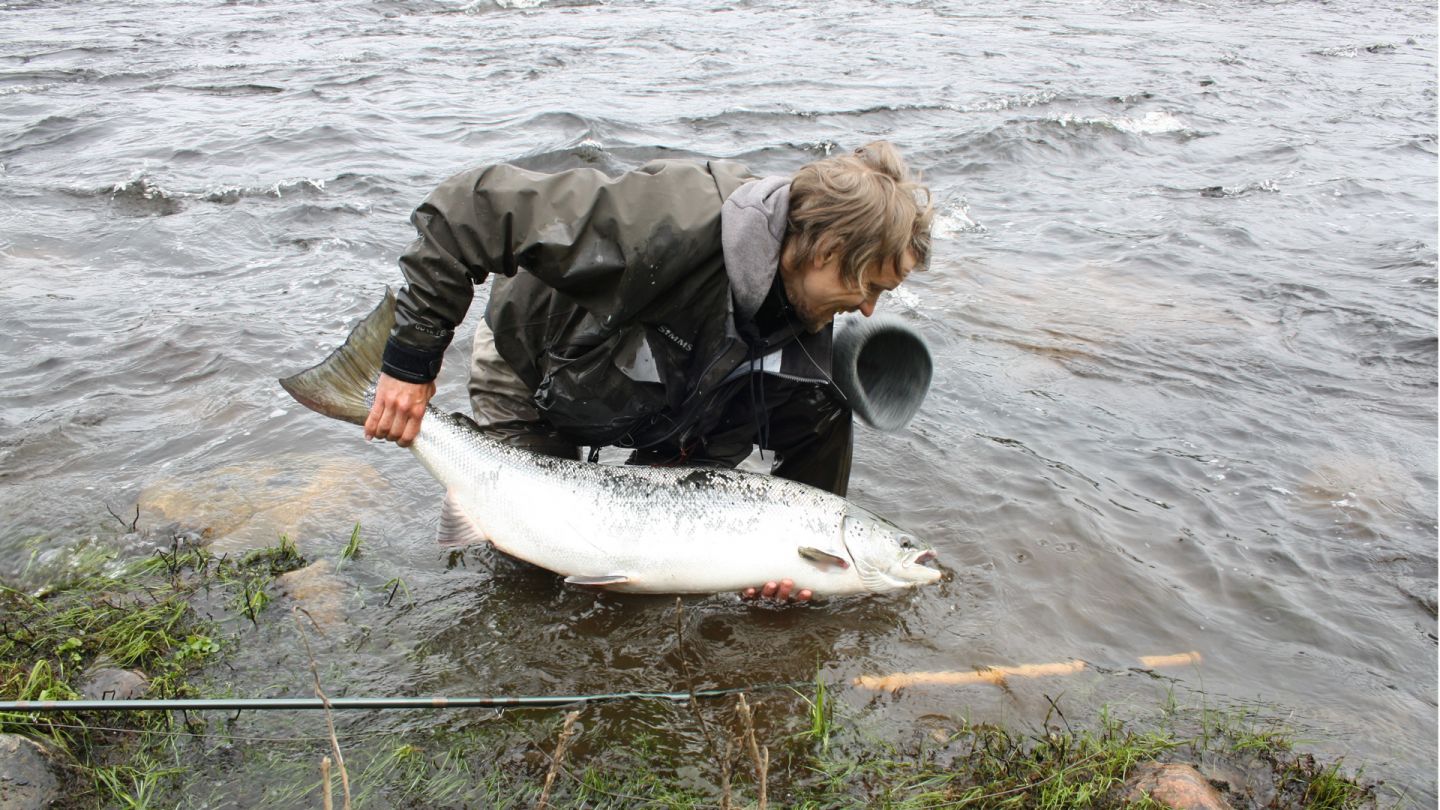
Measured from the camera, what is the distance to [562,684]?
400cm

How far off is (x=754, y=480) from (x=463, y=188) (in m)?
1.63

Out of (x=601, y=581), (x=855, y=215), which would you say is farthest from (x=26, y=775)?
(x=855, y=215)

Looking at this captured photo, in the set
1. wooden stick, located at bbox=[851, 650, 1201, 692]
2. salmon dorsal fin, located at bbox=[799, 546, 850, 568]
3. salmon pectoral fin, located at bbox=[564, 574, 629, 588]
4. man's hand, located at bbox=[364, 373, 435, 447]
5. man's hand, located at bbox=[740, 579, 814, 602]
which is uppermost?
man's hand, located at bbox=[364, 373, 435, 447]

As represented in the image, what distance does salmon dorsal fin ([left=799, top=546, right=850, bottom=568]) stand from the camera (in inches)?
165

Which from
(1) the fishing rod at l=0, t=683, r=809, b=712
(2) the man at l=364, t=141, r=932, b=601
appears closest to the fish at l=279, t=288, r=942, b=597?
(2) the man at l=364, t=141, r=932, b=601

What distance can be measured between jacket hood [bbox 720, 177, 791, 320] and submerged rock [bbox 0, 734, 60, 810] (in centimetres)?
258

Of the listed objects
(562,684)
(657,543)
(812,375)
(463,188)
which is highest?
(463,188)

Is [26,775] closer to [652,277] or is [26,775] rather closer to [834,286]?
[652,277]

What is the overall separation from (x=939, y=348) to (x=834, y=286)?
4098 mm

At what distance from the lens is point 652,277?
3.65 m

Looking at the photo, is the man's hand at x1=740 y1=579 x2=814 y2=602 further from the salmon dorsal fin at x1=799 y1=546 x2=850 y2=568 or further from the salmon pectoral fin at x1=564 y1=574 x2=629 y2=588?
the salmon pectoral fin at x1=564 y1=574 x2=629 y2=588

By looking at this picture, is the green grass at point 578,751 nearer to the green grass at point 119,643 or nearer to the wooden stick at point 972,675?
the green grass at point 119,643

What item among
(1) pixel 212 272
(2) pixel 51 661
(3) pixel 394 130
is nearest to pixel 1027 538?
(2) pixel 51 661

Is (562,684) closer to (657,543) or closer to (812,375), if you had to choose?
(657,543)
